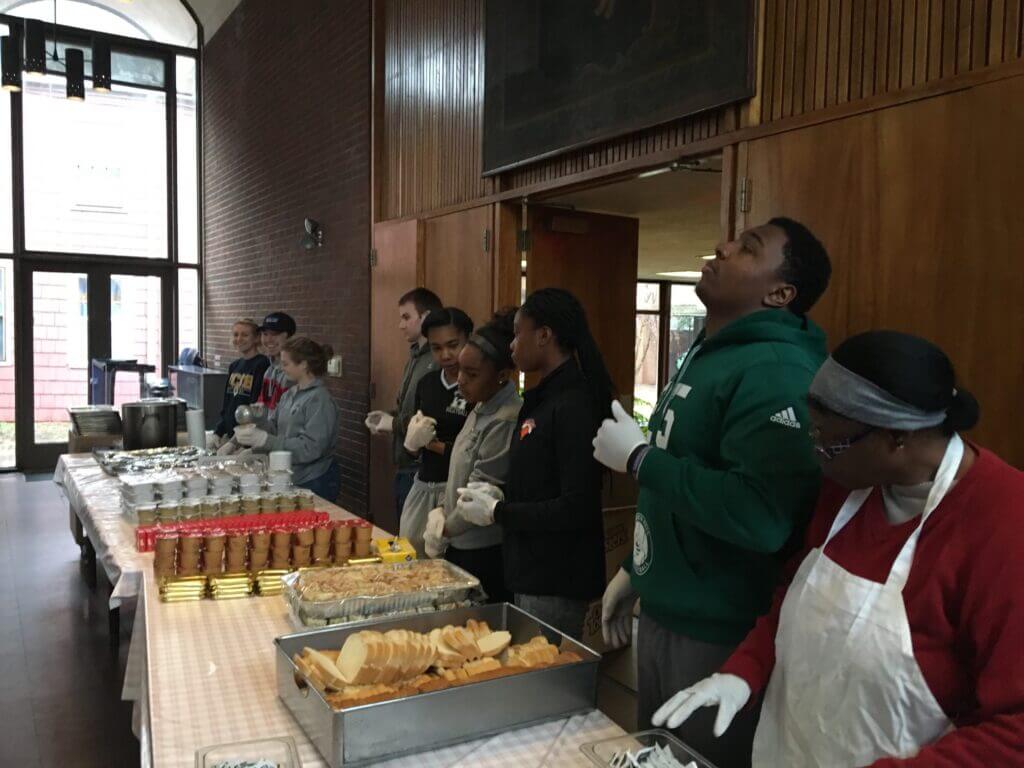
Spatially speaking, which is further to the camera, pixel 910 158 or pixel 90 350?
pixel 90 350

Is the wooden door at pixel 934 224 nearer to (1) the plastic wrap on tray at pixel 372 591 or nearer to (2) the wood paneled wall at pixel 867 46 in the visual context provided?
(2) the wood paneled wall at pixel 867 46

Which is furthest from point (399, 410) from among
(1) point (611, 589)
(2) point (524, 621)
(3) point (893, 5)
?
(3) point (893, 5)

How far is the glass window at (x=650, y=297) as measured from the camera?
8398 millimetres

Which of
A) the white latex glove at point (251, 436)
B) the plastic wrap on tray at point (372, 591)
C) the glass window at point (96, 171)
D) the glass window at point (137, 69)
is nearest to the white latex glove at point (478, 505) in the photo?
the plastic wrap on tray at point (372, 591)

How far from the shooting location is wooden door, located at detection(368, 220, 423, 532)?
4.57 m

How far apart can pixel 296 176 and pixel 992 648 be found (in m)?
5.95

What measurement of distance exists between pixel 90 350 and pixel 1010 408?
8.45 metres

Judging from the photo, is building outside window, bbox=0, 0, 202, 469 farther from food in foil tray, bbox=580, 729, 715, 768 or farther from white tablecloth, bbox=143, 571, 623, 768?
food in foil tray, bbox=580, 729, 715, 768

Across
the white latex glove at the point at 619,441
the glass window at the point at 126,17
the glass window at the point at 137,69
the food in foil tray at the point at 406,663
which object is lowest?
the food in foil tray at the point at 406,663

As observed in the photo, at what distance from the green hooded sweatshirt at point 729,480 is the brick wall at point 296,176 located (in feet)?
12.1

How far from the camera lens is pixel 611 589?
193 centimetres

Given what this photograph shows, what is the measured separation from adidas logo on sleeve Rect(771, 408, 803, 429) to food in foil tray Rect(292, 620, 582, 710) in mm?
536

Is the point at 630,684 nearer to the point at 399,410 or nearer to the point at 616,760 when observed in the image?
the point at 399,410

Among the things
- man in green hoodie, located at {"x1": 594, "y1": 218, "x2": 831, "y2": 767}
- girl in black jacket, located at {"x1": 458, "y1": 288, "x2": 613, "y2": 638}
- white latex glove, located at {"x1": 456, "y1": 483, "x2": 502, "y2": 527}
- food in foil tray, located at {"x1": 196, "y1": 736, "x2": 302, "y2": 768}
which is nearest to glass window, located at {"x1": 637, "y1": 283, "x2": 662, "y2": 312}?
girl in black jacket, located at {"x1": 458, "y1": 288, "x2": 613, "y2": 638}
